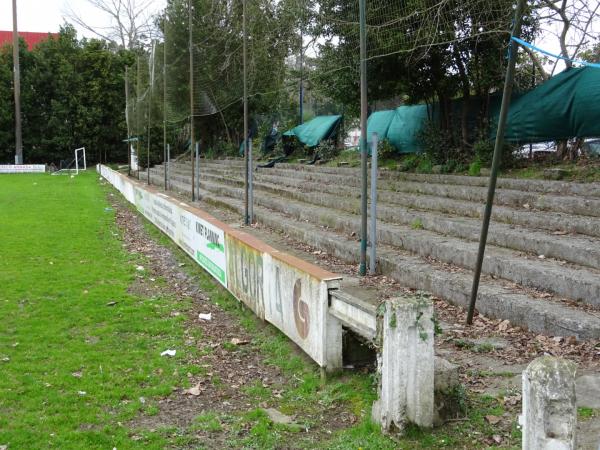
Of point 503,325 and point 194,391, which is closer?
point 194,391

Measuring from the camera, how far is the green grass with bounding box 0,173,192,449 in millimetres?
4545

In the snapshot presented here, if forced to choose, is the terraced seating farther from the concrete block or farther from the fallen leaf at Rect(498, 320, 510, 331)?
the concrete block

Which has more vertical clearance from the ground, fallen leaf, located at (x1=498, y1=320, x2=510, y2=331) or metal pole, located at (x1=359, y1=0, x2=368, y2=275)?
metal pole, located at (x1=359, y1=0, x2=368, y2=275)

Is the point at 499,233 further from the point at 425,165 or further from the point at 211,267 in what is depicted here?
the point at 425,165

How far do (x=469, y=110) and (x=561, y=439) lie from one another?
11.7m

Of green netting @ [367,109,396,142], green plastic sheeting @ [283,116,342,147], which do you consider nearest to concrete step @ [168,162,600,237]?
green netting @ [367,109,396,142]

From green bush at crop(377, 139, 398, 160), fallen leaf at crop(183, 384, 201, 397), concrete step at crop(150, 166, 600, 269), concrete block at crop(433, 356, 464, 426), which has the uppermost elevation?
green bush at crop(377, 139, 398, 160)

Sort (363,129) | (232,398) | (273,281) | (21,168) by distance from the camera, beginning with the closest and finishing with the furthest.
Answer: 1. (232,398)
2. (273,281)
3. (363,129)
4. (21,168)

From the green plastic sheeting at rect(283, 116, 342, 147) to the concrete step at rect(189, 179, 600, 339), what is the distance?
35.7 ft

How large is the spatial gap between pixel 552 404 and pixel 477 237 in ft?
19.1

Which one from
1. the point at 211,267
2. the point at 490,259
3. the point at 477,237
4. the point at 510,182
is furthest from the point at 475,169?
the point at 211,267

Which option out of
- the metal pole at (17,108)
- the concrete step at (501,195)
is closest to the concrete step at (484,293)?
the concrete step at (501,195)

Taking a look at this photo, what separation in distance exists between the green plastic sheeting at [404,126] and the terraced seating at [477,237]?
170 cm

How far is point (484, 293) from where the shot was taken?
592cm
